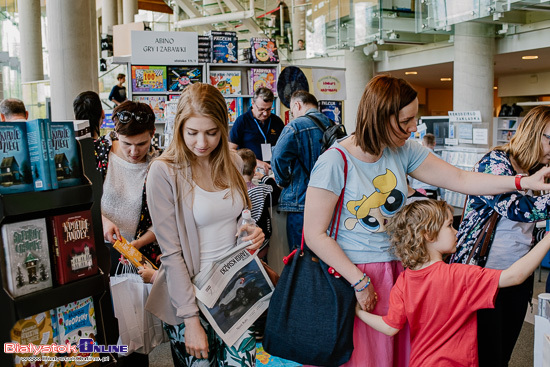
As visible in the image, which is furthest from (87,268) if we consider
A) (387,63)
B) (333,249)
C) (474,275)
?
(387,63)

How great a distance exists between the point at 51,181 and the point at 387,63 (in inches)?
601

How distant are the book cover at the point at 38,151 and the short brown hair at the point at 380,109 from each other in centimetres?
104

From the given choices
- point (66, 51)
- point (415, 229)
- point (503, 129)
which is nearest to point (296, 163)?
point (415, 229)

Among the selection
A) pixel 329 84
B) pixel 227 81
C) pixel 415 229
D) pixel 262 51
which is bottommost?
pixel 415 229

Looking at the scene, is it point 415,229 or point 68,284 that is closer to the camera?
point 68,284

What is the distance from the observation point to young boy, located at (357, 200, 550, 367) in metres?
1.89

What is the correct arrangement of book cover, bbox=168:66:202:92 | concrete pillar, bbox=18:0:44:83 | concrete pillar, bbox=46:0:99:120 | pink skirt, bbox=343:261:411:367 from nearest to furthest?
pink skirt, bbox=343:261:411:367 < book cover, bbox=168:66:202:92 < concrete pillar, bbox=46:0:99:120 < concrete pillar, bbox=18:0:44:83

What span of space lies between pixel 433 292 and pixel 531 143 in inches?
40.4

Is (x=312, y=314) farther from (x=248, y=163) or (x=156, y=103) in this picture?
(x=156, y=103)

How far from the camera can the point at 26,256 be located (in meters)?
1.47

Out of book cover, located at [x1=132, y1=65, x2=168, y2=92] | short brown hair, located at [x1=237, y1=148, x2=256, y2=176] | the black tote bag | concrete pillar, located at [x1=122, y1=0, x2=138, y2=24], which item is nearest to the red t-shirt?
the black tote bag

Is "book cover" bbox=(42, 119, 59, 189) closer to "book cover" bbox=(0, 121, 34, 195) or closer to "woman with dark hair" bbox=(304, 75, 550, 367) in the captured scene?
"book cover" bbox=(0, 121, 34, 195)

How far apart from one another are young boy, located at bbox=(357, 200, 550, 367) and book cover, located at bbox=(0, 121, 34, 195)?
3.99ft

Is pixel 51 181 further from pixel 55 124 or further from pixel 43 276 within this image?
pixel 43 276
